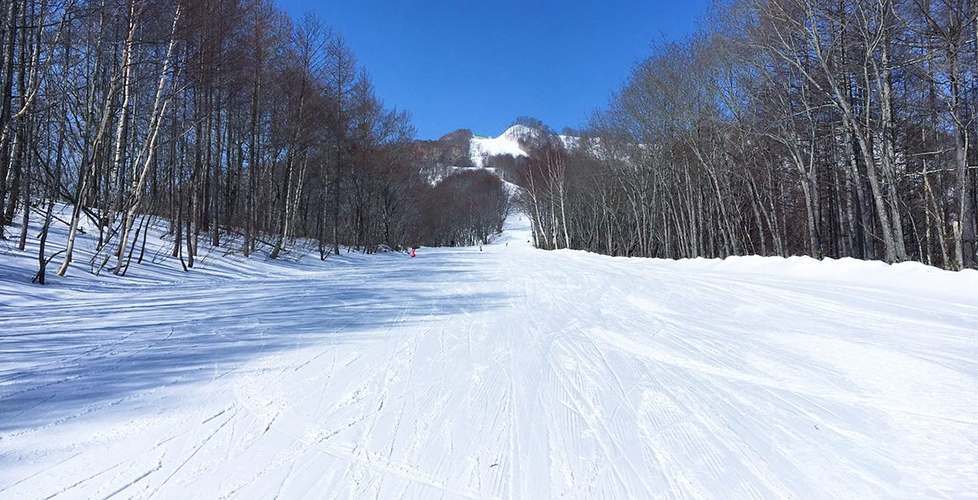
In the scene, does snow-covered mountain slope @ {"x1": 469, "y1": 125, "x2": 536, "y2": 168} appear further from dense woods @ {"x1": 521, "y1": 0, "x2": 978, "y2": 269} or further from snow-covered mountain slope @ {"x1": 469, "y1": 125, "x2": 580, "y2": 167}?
dense woods @ {"x1": 521, "y1": 0, "x2": 978, "y2": 269}

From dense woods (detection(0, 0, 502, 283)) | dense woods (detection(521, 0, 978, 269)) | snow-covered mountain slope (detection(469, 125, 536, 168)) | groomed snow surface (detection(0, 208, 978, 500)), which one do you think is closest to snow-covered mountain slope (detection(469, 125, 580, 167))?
snow-covered mountain slope (detection(469, 125, 536, 168))

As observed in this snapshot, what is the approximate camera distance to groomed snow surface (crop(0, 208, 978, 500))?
168 centimetres

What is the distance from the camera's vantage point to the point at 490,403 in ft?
8.07

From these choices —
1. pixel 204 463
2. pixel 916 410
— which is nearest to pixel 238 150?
pixel 204 463

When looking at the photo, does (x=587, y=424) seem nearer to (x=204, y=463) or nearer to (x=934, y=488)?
(x=934, y=488)

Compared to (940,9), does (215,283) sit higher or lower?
lower

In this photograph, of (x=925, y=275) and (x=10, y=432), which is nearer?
(x=10, y=432)

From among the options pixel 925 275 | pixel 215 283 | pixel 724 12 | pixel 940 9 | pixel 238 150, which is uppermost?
pixel 724 12

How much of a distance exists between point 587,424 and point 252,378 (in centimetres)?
223

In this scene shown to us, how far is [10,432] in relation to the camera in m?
2.03

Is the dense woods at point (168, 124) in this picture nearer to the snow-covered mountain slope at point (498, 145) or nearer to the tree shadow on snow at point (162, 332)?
the tree shadow on snow at point (162, 332)

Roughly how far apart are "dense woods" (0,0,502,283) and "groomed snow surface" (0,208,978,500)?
4574 mm

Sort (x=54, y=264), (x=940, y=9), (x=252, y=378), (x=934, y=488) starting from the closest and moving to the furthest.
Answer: (x=934, y=488)
(x=252, y=378)
(x=54, y=264)
(x=940, y=9)

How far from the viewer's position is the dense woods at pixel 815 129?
9773 millimetres
